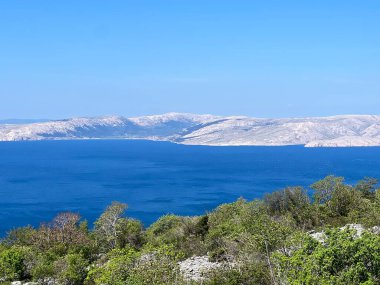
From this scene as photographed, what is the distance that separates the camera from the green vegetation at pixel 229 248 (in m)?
18.1

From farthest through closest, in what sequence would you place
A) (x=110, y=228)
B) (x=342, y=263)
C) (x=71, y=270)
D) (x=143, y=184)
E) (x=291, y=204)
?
(x=143, y=184) < (x=291, y=204) < (x=110, y=228) < (x=71, y=270) < (x=342, y=263)

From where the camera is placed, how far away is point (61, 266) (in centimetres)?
3209

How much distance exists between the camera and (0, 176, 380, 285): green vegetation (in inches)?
712

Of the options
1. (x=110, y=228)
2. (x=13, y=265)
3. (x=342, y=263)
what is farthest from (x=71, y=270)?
(x=342, y=263)

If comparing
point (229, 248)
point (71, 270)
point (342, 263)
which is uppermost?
point (342, 263)

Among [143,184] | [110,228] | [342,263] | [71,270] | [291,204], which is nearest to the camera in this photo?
[342,263]

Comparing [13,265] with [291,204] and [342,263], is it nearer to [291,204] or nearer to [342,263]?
[342,263]

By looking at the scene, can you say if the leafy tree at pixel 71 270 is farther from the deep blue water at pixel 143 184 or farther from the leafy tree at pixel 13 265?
the deep blue water at pixel 143 184

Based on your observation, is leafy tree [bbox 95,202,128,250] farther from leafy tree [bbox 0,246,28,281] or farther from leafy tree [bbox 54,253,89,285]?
leafy tree [bbox 54,253,89,285]

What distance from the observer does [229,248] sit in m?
32.0

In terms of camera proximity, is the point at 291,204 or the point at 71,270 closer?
the point at 71,270

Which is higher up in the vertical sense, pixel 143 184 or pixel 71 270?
pixel 71 270

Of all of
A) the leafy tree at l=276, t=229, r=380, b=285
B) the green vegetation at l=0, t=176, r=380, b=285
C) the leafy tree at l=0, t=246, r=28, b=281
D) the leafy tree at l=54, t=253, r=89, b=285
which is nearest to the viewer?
the leafy tree at l=276, t=229, r=380, b=285

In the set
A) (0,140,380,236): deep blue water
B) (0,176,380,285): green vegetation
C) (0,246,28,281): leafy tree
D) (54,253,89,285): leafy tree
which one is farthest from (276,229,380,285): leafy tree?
(0,140,380,236): deep blue water
